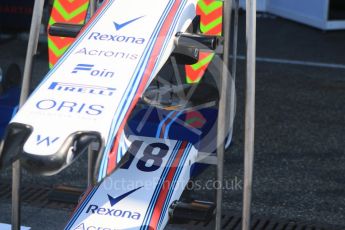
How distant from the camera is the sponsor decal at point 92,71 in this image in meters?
2.59

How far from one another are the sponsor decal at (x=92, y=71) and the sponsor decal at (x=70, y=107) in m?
0.16

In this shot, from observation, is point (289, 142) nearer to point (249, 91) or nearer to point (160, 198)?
point (249, 91)

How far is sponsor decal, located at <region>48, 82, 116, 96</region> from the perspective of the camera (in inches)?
98.9

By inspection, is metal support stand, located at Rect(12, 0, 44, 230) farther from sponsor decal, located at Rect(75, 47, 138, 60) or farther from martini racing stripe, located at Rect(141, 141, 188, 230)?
martini racing stripe, located at Rect(141, 141, 188, 230)

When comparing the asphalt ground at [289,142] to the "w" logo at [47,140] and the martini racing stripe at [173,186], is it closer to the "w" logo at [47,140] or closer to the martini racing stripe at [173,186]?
the martini racing stripe at [173,186]

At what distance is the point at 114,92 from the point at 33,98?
27cm

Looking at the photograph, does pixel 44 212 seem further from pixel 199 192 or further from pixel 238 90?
pixel 238 90

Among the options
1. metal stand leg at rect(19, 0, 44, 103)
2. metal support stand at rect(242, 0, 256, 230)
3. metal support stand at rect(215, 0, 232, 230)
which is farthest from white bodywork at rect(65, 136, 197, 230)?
metal stand leg at rect(19, 0, 44, 103)

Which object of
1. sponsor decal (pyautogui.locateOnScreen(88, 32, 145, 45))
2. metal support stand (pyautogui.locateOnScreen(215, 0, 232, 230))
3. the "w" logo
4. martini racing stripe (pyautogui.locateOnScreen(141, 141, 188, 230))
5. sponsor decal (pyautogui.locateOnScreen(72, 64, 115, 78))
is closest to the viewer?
the "w" logo

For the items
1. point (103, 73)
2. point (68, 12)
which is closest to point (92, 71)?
point (103, 73)

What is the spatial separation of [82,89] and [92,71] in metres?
0.10

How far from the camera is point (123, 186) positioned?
293 centimetres

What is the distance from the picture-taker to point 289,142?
5391 millimetres

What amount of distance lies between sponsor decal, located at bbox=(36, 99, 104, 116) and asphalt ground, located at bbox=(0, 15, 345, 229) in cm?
163
